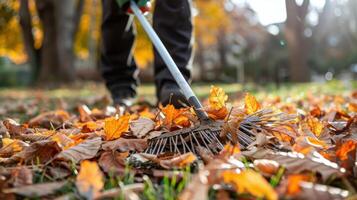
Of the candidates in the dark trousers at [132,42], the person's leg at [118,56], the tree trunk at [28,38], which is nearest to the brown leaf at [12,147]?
the dark trousers at [132,42]

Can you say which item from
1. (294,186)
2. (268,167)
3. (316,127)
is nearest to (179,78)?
(316,127)

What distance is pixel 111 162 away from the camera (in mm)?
1348

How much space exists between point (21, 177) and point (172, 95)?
123 centimetres

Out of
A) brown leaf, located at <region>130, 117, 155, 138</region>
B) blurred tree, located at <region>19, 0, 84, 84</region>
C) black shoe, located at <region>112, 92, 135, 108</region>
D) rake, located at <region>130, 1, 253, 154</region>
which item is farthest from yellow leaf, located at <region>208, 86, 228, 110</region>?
blurred tree, located at <region>19, 0, 84, 84</region>

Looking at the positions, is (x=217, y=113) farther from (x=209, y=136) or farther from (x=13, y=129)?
(x=13, y=129)

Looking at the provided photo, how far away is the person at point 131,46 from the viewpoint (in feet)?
8.72

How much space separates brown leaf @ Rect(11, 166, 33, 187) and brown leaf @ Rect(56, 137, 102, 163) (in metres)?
0.13

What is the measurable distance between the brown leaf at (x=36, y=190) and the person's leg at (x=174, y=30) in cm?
153

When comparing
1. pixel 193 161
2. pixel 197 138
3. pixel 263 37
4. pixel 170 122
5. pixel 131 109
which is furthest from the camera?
pixel 263 37

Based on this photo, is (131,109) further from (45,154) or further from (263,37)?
(263,37)

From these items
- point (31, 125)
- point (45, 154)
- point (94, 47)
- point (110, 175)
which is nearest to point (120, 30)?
point (31, 125)

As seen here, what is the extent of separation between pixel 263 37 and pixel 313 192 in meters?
35.2

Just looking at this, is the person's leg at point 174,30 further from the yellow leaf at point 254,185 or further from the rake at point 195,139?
the yellow leaf at point 254,185

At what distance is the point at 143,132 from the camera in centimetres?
164
